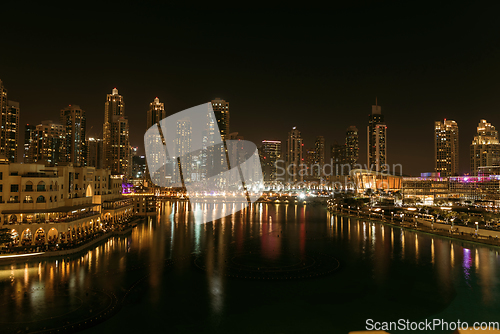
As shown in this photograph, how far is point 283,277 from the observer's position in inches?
514

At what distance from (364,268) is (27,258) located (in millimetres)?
14533

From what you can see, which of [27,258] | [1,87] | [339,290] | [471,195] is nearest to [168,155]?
[1,87]

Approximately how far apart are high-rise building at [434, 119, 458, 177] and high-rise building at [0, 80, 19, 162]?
82312mm

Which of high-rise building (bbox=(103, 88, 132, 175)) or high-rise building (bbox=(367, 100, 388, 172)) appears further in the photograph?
high-rise building (bbox=(367, 100, 388, 172))

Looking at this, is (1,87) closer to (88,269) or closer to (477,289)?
(88,269)

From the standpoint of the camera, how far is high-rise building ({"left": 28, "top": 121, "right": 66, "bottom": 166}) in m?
63.8

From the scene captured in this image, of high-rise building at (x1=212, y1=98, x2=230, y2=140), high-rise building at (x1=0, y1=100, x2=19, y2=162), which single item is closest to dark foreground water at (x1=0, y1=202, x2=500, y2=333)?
high-rise building at (x1=0, y1=100, x2=19, y2=162)

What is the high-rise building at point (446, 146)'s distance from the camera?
74500mm

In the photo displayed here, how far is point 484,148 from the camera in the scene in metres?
65.2

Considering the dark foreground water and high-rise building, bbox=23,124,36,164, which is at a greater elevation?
high-rise building, bbox=23,124,36,164

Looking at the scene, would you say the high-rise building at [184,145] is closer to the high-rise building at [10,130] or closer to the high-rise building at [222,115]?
the high-rise building at [222,115]

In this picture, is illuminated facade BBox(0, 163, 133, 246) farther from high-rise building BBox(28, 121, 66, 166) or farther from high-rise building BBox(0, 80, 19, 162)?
high-rise building BBox(28, 121, 66, 166)

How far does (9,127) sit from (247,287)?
54.6 m

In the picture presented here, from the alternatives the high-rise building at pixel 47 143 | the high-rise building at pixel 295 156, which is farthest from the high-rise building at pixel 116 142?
the high-rise building at pixel 295 156
